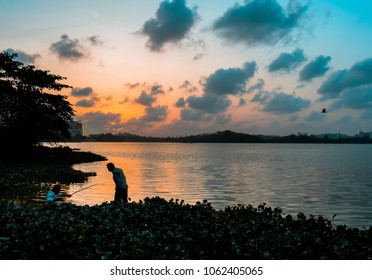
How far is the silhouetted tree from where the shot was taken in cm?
6025

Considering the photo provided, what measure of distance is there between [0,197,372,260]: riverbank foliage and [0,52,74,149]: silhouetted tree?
48769 millimetres

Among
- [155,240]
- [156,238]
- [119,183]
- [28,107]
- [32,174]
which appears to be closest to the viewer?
[155,240]

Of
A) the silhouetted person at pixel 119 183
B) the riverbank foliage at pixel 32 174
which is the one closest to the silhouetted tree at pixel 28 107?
the riverbank foliage at pixel 32 174

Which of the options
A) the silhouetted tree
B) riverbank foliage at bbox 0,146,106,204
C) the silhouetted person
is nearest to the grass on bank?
the silhouetted person

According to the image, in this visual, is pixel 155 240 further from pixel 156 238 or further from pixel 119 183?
pixel 119 183

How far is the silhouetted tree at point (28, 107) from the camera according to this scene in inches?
2372

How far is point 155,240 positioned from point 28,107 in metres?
56.9

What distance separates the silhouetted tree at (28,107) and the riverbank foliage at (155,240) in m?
48.8

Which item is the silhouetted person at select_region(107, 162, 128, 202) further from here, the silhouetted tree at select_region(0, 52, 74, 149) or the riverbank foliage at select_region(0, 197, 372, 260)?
the silhouetted tree at select_region(0, 52, 74, 149)

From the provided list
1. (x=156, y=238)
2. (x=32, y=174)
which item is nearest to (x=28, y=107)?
(x=32, y=174)

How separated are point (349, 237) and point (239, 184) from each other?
3456cm

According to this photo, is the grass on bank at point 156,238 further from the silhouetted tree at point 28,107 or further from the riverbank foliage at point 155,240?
the silhouetted tree at point 28,107

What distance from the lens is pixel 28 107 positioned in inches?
2478
